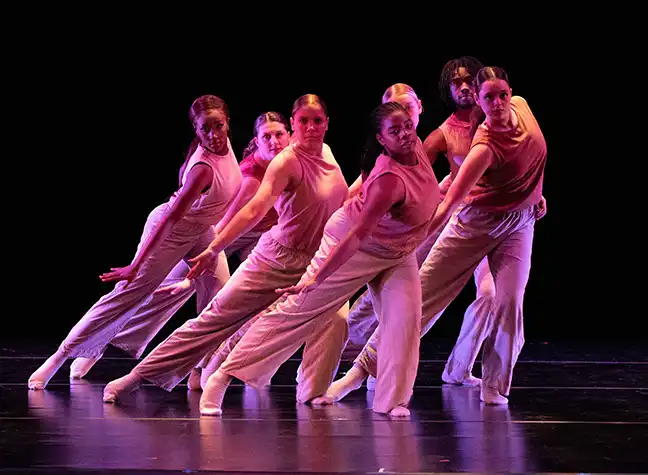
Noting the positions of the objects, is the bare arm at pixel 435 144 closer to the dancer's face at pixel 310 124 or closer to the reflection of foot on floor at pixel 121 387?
the dancer's face at pixel 310 124

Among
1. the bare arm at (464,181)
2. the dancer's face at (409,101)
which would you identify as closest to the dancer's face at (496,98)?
the bare arm at (464,181)

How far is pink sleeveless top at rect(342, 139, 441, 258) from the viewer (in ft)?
14.1

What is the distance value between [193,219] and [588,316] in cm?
361

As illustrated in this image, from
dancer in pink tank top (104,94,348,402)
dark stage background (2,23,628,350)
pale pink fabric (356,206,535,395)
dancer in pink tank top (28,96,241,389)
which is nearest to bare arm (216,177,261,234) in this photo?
dancer in pink tank top (28,96,241,389)

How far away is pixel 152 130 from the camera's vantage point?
7672mm

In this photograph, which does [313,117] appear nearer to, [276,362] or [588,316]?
[276,362]

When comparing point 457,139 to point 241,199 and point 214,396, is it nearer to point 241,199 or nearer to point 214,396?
point 241,199

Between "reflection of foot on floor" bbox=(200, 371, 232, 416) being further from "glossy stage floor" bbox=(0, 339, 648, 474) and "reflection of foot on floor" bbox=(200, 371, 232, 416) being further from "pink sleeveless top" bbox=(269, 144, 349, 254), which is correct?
"pink sleeveless top" bbox=(269, 144, 349, 254)

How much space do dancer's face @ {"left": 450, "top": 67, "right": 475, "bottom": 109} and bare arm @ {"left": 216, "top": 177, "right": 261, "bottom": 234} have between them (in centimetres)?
95

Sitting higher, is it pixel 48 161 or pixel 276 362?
pixel 48 161

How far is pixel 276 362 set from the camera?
15.0 feet

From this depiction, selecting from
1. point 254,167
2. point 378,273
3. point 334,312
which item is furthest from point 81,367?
point 378,273

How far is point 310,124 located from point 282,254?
20.5 inches

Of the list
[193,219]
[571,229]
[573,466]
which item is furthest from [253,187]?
[571,229]
